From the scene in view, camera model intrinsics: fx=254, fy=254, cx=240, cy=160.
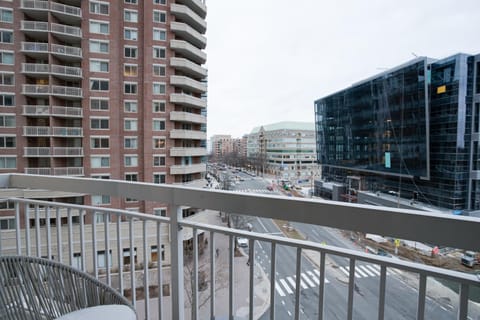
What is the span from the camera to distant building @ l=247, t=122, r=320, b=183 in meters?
1.42

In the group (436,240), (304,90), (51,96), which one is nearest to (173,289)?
(436,240)

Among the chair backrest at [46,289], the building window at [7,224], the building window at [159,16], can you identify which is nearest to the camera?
the chair backrest at [46,289]

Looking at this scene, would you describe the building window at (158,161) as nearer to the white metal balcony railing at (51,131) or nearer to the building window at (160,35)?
the white metal balcony railing at (51,131)

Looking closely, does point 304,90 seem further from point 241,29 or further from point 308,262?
point 308,262

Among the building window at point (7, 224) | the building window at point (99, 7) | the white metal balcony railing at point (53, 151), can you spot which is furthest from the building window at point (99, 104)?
the building window at point (7, 224)

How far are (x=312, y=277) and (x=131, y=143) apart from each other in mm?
1362

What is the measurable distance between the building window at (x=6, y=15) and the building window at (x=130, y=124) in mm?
1263

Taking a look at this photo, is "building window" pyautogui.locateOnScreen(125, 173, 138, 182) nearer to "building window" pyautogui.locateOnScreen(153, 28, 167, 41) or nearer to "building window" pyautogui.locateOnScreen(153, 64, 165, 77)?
"building window" pyautogui.locateOnScreen(153, 64, 165, 77)

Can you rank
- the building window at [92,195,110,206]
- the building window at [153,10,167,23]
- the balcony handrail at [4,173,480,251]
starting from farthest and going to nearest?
the building window at [153,10,167,23]
the building window at [92,195,110,206]
the balcony handrail at [4,173,480,251]

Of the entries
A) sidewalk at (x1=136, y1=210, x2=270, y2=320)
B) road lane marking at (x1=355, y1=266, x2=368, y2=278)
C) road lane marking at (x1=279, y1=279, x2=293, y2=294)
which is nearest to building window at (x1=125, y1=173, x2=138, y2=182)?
sidewalk at (x1=136, y1=210, x2=270, y2=320)

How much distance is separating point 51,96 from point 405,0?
2.30m

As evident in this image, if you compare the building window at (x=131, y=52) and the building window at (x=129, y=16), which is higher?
the building window at (x=129, y=16)

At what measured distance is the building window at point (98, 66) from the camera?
1.89 metres

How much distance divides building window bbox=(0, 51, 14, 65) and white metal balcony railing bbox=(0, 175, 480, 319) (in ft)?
3.01
